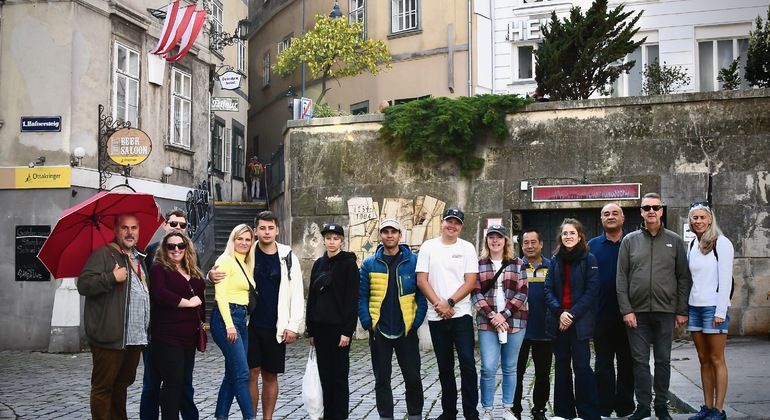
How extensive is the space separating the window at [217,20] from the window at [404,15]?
499cm

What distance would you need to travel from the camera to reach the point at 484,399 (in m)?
8.83

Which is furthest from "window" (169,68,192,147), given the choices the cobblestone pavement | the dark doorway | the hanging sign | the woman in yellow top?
the woman in yellow top

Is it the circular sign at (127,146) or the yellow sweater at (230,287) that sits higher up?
the circular sign at (127,146)

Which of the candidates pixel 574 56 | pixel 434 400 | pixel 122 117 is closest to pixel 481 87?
pixel 574 56

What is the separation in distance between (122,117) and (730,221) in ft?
40.9

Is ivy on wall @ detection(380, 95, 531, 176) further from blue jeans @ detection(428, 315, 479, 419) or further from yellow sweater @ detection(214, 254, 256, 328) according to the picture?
yellow sweater @ detection(214, 254, 256, 328)

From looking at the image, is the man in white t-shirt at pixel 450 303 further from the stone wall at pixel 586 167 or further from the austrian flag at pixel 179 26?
the austrian flag at pixel 179 26

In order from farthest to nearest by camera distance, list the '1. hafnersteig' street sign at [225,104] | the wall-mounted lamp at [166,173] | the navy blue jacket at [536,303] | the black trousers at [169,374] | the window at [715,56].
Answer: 1. the window at [715,56]
2. the wall-mounted lamp at [166,173]
3. the '1. hafnersteig' street sign at [225,104]
4. the navy blue jacket at [536,303]
5. the black trousers at [169,374]

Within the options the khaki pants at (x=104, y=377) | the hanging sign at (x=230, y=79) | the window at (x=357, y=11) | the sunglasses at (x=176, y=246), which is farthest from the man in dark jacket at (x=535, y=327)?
the window at (x=357, y=11)

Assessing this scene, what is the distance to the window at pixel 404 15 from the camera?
26594 mm

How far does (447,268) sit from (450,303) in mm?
337

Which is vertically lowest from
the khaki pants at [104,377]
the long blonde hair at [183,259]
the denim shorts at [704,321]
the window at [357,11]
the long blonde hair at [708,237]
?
the khaki pants at [104,377]

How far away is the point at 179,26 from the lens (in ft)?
66.8

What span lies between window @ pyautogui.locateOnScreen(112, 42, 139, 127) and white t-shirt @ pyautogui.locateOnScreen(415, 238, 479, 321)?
1273 cm
